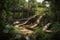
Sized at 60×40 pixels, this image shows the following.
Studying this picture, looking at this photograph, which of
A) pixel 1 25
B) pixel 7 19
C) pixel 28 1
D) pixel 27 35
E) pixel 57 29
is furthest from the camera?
pixel 28 1

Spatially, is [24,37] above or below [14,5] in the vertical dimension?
below

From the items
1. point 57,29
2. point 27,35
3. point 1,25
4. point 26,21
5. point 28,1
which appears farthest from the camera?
point 28,1

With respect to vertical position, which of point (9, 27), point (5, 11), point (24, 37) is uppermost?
point (5, 11)

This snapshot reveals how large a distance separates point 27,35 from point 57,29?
302cm

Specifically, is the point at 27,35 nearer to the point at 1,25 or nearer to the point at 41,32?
the point at 41,32

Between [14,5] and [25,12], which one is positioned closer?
[14,5]

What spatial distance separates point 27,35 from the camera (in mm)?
10914

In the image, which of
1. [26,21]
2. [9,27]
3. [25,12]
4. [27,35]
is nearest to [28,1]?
[25,12]

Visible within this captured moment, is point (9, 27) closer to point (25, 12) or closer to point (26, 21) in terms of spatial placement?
point (26, 21)

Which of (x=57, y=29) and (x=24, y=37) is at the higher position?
(x=57, y=29)

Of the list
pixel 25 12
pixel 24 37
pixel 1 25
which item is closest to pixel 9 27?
pixel 1 25

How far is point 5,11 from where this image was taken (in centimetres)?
971

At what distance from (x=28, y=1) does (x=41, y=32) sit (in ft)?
36.0

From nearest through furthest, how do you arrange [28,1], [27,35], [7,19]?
[7,19] < [27,35] < [28,1]
